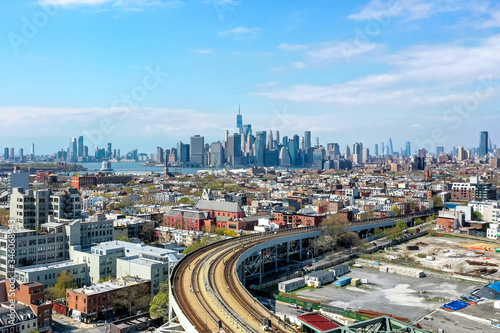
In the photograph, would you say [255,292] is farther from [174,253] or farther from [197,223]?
[197,223]

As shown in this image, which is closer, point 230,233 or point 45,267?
point 45,267

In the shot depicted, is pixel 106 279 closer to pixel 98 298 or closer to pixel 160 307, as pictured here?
pixel 98 298

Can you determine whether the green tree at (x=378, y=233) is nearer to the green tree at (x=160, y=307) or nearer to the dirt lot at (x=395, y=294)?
the dirt lot at (x=395, y=294)

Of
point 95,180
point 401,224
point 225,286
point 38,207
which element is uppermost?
point 38,207

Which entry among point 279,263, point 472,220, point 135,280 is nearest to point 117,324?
point 135,280

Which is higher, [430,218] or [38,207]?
[38,207]

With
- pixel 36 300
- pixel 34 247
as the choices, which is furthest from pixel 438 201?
pixel 36 300

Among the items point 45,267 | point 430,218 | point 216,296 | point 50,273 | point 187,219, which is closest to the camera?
point 216,296
